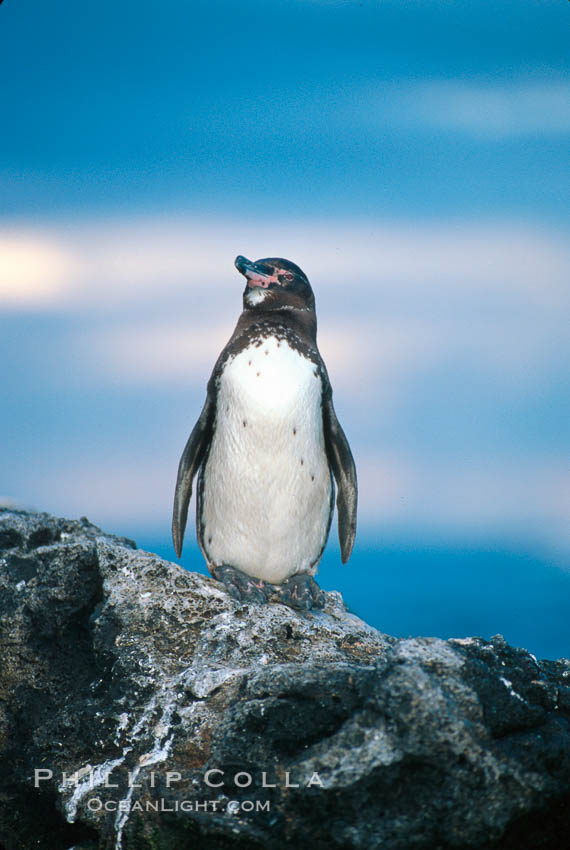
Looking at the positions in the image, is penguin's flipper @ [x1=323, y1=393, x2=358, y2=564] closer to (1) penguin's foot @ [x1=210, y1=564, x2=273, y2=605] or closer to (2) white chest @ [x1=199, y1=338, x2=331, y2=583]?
(2) white chest @ [x1=199, y1=338, x2=331, y2=583]

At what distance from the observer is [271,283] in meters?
4.23

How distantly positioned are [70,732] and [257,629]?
29.1 inches

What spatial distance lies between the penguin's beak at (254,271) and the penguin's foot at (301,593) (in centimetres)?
150

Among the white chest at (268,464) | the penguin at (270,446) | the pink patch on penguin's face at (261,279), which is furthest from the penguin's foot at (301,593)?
the pink patch on penguin's face at (261,279)

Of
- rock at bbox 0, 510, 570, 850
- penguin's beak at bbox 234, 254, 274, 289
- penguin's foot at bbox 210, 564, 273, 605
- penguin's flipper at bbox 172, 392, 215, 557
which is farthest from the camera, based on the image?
penguin's flipper at bbox 172, 392, 215, 557

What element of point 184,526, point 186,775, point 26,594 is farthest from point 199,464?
point 186,775

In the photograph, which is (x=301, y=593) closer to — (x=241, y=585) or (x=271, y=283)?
(x=241, y=585)

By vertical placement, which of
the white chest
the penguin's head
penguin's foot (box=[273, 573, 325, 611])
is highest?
the penguin's head

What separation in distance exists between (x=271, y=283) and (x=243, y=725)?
8.03 feet

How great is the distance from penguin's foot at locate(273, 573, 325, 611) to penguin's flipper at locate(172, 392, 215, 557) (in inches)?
30.4

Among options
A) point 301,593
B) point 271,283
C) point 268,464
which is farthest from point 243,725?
point 271,283

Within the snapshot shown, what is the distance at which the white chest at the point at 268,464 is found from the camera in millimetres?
3971

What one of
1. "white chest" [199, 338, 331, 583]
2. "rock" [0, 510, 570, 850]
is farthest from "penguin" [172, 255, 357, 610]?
"rock" [0, 510, 570, 850]

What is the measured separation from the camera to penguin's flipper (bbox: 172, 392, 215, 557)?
430 cm
